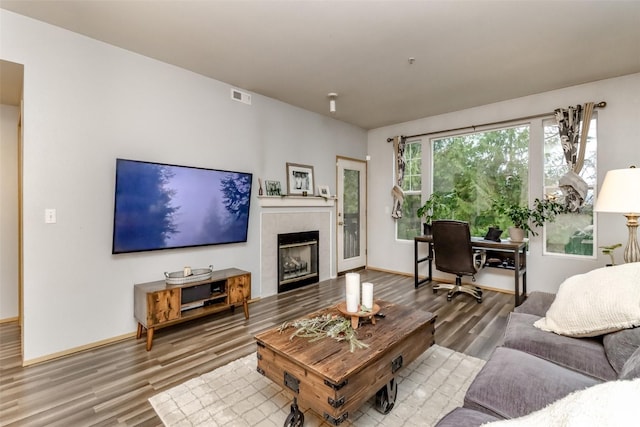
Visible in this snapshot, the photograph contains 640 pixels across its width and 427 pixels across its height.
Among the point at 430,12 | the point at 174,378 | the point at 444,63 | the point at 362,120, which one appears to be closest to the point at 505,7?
the point at 430,12

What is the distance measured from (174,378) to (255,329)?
0.92 metres

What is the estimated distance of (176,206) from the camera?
9.84 feet

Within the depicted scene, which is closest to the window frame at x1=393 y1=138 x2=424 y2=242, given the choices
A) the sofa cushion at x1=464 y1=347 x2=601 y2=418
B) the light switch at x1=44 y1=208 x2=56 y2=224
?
the sofa cushion at x1=464 y1=347 x2=601 y2=418

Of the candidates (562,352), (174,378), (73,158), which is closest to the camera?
(562,352)

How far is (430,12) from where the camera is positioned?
7.34ft

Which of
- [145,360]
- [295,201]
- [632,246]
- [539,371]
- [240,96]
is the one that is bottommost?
[145,360]

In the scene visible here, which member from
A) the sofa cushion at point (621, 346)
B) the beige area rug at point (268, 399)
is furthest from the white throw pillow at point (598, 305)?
the beige area rug at point (268, 399)

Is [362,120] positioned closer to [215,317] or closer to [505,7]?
[505,7]

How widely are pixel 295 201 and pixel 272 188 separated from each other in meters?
0.44

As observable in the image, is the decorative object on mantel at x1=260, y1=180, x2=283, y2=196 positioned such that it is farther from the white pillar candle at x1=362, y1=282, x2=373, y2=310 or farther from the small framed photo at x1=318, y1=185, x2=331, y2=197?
the white pillar candle at x1=362, y1=282, x2=373, y2=310

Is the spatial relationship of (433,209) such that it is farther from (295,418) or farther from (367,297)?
(295,418)

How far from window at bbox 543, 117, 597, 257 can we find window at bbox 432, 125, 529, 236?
0.25 meters

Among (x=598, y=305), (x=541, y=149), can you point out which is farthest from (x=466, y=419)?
(x=541, y=149)

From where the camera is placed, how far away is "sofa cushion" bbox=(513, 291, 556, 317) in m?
2.03
